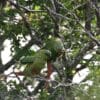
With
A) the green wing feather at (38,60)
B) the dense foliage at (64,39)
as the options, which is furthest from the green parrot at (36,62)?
the dense foliage at (64,39)

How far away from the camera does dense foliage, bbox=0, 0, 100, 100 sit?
2.65 meters

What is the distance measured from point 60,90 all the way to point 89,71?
0.55 metres

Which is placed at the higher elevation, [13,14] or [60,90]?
[13,14]

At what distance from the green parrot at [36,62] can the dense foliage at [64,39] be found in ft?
2.33

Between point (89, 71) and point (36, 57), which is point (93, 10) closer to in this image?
point (89, 71)

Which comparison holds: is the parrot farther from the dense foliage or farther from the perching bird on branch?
the dense foliage

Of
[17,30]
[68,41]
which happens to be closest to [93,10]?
[68,41]

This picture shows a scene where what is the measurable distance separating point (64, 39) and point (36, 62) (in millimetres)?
1076

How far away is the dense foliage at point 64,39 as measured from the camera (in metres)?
2.65

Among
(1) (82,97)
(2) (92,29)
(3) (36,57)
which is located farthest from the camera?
(2) (92,29)

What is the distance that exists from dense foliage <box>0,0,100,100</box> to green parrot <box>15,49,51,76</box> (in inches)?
27.9

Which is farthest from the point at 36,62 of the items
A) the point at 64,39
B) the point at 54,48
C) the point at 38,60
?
the point at 64,39

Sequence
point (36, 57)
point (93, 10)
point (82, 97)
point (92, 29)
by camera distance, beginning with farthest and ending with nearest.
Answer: point (92, 29) → point (93, 10) → point (82, 97) → point (36, 57)

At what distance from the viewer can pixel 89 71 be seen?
3227mm
